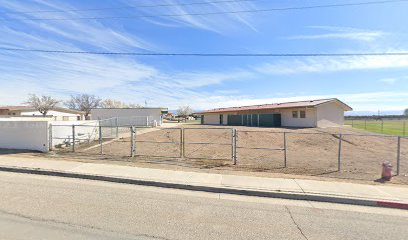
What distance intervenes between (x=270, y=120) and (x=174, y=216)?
3311 cm

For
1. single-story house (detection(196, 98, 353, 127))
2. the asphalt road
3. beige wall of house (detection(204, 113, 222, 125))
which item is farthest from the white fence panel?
beige wall of house (detection(204, 113, 222, 125))

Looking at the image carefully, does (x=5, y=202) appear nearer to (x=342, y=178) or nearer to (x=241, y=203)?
(x=241, y=203)

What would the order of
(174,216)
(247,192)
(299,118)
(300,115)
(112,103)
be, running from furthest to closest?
(112,103)
(299,118)
(300,115)
(247,192)
(174,216)

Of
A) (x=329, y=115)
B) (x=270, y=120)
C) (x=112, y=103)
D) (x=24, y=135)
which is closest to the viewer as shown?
(x=24, y=135)

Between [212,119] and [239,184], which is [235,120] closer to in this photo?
[212,119]

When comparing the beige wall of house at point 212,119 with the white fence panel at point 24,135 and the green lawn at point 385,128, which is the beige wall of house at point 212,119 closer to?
the green lawn at point 385,128

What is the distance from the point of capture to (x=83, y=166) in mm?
10164

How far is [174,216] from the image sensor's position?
5414mm

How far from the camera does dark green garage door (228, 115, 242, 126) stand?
143 feet

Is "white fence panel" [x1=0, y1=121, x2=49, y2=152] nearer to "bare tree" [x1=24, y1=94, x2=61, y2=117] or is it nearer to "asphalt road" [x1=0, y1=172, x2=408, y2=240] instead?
"asphalt road" [x1=0, y1=172, x2=408, y2=240]

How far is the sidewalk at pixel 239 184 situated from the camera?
680 cm

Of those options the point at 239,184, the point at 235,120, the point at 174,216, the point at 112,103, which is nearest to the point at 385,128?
the point at 235,120

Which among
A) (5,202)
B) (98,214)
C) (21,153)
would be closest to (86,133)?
(21,153)

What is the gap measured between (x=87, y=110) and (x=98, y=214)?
86.2 meters
